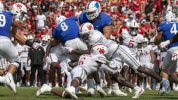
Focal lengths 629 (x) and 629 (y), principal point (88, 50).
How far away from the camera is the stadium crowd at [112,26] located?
19.3 m

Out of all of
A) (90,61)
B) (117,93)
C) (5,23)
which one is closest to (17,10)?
(5,23)

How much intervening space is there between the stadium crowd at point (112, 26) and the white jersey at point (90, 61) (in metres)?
5.20

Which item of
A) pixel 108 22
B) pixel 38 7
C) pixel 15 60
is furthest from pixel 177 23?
pixel 38 7

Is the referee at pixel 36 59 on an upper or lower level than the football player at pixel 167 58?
upper

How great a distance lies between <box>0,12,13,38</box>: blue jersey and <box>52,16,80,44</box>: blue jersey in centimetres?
147

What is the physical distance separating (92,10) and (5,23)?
174cm

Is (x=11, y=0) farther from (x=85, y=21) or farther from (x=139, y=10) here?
(x=85, y=21)

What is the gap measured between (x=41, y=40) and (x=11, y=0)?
21.9ft

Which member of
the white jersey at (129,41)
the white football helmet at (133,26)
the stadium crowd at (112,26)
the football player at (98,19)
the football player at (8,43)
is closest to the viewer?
the football player at (8,43)

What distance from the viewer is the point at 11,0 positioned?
2688cm

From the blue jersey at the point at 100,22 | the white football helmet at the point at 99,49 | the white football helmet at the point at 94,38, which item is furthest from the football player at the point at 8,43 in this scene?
the white football helmet at the point at 99,49

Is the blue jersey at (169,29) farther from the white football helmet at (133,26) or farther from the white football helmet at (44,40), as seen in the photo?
the white football helmet at (44,40)

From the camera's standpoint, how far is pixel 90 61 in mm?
11398

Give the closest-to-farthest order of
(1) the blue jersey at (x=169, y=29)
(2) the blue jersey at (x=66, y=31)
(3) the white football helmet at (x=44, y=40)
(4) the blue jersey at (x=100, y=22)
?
1. (4) the blue jersey at (x=100, y=22)
2. (1) the blue jersey at (x=169, y=29)
3. (2) the blue jersey at (x=66, y=31)
4. (3) the white football helmet at (x=44, y=40)
